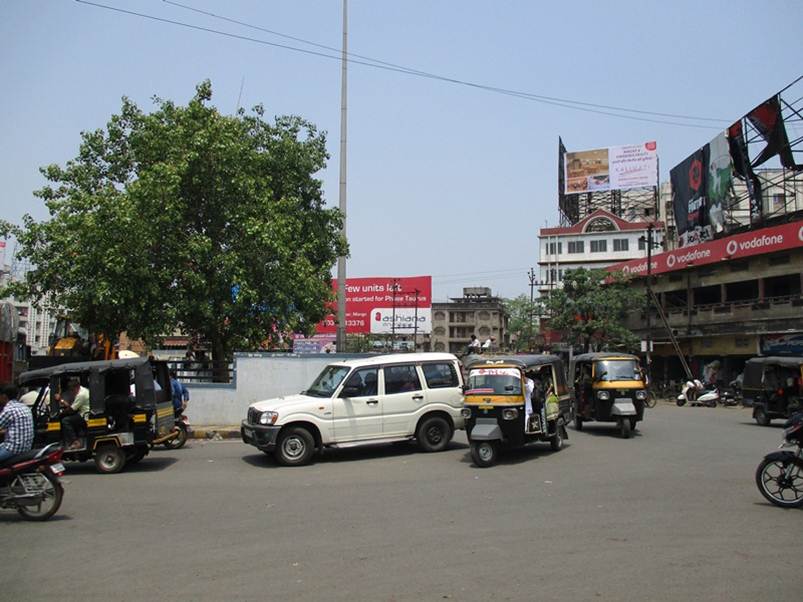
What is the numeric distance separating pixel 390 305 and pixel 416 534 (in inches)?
1936

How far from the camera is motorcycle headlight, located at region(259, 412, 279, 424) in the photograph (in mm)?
12500

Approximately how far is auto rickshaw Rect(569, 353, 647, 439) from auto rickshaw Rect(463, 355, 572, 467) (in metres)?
3.09

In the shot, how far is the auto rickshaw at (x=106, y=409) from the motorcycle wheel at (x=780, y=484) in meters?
9.77

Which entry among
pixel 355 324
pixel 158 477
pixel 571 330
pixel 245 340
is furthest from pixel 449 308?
pixel 158 477

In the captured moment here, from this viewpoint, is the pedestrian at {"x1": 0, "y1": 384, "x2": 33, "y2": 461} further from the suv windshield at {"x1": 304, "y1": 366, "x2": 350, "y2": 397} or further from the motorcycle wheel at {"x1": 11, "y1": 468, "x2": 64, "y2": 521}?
the suv windshield at {"x1": 304, "y1": 366, "x2": 350, "y2": 397}

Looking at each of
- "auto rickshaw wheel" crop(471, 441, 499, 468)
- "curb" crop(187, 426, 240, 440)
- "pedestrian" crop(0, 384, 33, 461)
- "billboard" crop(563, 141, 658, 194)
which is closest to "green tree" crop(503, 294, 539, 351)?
"billboard" crop(563, 141, 658, 194)

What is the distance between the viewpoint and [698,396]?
32.4m

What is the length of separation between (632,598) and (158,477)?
28.3 ft

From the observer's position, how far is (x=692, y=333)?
4025cm

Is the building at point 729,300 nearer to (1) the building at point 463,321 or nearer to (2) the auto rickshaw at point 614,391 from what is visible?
(2) the auto rickshaw at point 614,391

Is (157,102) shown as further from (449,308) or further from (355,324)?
(449,308)

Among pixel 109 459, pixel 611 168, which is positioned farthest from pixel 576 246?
pixel 109 459

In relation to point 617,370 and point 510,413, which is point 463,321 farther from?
point 510,413

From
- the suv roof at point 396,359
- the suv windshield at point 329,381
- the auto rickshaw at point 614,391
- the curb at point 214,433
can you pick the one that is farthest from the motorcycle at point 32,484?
the auto rickshaw at point 614,391
